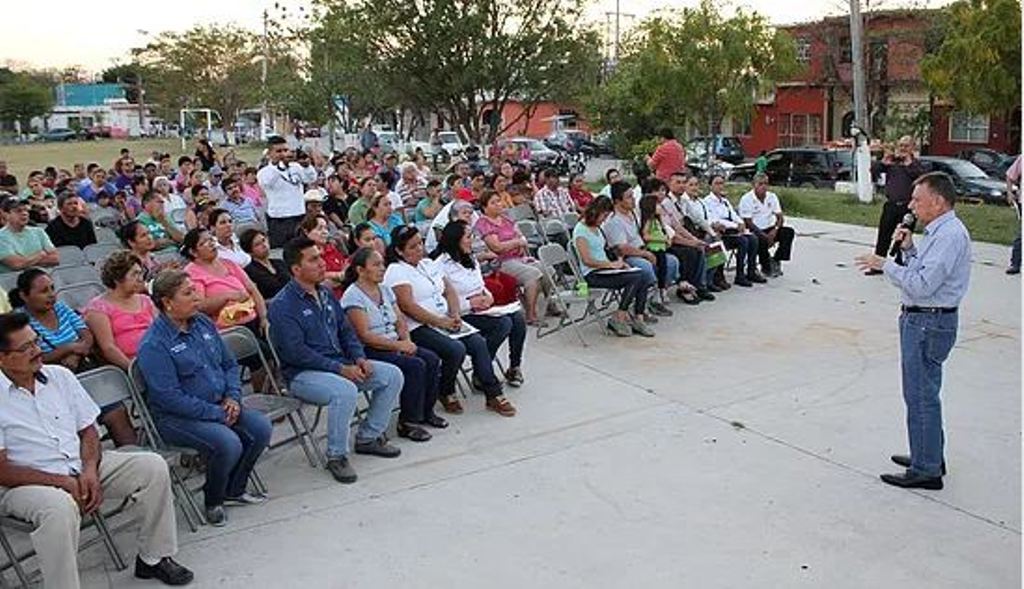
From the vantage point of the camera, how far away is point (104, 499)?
4062 millimetres

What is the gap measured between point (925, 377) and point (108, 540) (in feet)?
12.2

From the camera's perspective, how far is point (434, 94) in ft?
59.0

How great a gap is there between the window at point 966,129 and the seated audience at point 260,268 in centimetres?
3313

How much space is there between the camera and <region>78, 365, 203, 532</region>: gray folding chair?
14.6 feet

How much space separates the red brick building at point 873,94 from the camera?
3525 cm

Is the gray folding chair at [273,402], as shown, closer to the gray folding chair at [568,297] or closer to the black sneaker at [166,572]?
the black sneaker at [166,572]

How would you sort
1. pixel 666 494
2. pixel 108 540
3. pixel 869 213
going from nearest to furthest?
pixel 108 540 → pixel 666 494 → pixel 869 213

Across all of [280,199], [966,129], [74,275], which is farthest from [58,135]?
[74,275]

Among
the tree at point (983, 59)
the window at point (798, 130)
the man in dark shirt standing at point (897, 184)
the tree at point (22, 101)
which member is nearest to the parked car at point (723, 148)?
the window at point (798, 130)

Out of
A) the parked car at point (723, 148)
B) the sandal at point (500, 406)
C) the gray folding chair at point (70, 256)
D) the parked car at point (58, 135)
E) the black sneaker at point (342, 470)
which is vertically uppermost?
the parked car at point (58, 135)

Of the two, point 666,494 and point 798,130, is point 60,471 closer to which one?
point 666,494

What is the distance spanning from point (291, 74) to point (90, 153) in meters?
15.6

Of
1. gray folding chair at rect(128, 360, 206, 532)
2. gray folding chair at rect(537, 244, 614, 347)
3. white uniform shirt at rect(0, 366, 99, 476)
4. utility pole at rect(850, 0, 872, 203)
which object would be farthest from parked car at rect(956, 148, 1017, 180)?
white uniform shirt at rect(0, 366, 99, 476)

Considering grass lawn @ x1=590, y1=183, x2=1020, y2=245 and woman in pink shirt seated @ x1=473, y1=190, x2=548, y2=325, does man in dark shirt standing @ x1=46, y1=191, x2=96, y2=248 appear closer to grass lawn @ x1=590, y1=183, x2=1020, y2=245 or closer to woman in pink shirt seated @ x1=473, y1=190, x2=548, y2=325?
woman in pink shirt seated @ x1=473, y1=190, x2=548, y2=325
